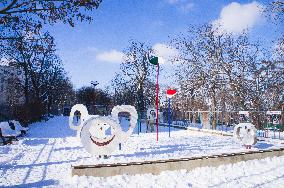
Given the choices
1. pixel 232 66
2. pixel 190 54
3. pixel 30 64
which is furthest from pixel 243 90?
pixel 30 64

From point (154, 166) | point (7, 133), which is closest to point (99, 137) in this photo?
point (154, 166)

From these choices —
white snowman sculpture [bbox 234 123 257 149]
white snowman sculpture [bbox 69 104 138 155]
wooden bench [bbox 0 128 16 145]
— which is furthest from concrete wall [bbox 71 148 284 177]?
wooden bench [bbox 0 128 16 145]

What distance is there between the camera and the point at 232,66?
30938 mm

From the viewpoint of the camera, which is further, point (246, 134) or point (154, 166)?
point (246, 134)

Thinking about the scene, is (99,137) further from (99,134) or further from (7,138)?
(7,138)

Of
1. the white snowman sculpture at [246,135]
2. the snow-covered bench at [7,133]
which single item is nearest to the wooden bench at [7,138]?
the snow-covered bench at [7,133]

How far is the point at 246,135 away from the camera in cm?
1276

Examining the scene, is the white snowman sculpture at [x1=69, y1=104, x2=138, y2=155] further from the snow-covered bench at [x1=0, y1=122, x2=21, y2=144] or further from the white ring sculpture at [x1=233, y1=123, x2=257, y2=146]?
the snow-covered bench at [x1=0, y1=122, x2=21, y2=144]

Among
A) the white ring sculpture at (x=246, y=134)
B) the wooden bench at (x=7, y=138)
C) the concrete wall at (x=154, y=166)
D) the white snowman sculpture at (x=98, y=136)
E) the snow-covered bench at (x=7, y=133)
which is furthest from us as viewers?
the snow-covered bench at (x=7, y=133)

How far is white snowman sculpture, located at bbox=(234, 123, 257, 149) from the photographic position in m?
12.6

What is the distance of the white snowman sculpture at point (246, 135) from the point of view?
41.4 ft

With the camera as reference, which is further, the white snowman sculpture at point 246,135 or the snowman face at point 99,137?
the white snowman sculpture at point 246,135

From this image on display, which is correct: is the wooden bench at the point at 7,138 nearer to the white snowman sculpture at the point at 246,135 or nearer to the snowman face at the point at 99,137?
the snowman face at the point at 99,137

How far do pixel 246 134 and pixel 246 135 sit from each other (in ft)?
0.14
